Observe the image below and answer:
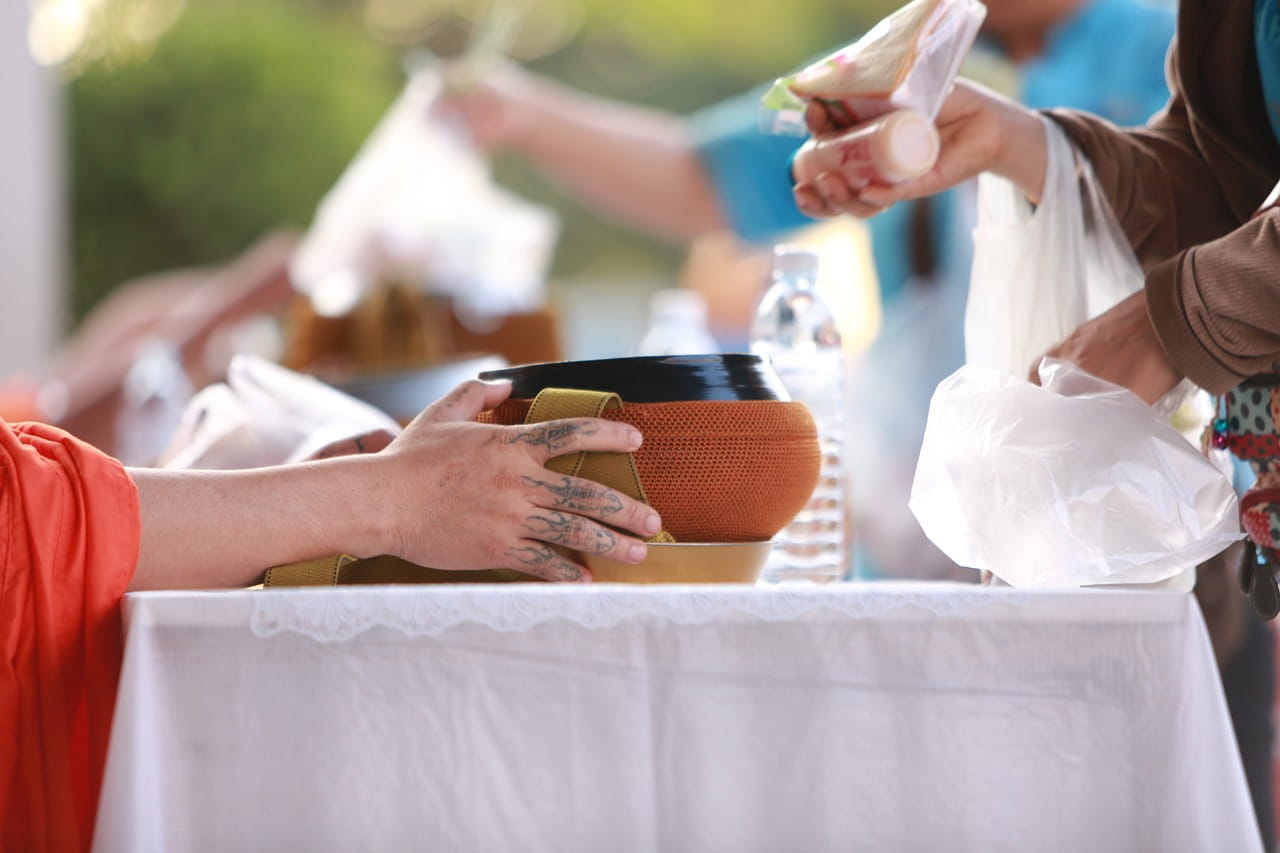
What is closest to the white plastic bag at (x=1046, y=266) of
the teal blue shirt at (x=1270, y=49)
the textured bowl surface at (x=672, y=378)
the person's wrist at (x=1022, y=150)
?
the person's wrist at (x=1022, y=150)

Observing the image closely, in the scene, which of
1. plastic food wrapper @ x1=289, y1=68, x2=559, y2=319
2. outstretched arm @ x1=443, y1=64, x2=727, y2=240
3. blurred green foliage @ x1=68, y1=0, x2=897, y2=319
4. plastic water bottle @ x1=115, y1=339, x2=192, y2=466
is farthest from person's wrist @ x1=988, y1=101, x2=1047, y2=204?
blurred green foliage @ x1=68, y1=0, x2=897, y2=319

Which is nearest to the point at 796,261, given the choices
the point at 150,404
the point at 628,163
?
the point at 628,163

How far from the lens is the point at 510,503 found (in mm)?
855

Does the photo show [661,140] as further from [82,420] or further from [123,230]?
[123,230]

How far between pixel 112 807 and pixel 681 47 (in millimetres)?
8860

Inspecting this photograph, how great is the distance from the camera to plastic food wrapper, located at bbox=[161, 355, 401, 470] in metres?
1.16

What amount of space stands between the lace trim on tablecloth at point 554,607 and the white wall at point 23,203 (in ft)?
17.4

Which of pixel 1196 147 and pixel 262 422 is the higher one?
pixel 1196 147

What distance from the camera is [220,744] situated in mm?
711

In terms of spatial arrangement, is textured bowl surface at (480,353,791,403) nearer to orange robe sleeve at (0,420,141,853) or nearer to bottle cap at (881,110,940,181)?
bottle cap at (881,110,940,181)

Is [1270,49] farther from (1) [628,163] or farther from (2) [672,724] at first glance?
(1) [628,163]

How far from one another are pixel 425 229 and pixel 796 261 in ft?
3.09

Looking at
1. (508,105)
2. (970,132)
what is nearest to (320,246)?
(508,105)

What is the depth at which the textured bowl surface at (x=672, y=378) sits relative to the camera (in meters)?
0.89
